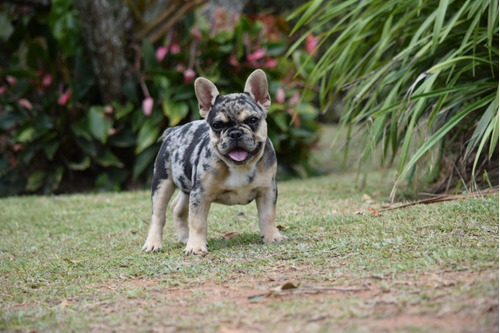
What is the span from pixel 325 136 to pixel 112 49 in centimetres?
647

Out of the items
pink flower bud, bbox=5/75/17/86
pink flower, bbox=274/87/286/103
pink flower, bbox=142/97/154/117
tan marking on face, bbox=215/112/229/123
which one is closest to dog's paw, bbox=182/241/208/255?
tan marking on face, bbox=215/112/229/123

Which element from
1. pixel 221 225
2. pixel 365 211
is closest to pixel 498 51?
pixel 365 211

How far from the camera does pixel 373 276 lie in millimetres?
3721

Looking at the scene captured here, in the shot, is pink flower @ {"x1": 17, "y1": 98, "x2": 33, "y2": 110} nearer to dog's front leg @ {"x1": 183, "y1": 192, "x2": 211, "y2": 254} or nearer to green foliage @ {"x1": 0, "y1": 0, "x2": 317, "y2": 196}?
green foliage @ {"x1": 0, "y1": 0, "x2": 317, "y2": 196}

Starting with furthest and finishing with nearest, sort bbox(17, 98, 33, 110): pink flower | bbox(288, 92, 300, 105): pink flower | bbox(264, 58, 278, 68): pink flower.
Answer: bbox(288, 92, 300, 105): pink flower, bbox(264, 58, 278, 68): pink flower, bbox(17, 98, 33, 110): pink flower

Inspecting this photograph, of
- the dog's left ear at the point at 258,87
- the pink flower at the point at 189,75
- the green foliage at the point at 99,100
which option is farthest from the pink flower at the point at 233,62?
the dog's left ear at the point at 258,87

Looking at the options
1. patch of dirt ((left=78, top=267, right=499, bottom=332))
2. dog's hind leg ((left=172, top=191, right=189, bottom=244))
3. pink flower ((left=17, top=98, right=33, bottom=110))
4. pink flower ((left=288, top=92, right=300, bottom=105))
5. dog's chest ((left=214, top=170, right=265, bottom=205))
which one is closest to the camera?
patch of dirt ((left=78, top=267, right=499, bottom=332))

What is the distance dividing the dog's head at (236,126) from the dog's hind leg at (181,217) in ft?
2.89

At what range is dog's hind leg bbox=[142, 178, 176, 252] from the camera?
5.26 m

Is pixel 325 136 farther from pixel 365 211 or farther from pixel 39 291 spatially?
pixel 39 291

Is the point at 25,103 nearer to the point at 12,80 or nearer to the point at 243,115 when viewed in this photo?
the point at 12,80

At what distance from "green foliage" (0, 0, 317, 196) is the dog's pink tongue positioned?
5062 mm

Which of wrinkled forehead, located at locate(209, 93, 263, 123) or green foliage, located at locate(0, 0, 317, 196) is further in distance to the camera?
green foliage, located at locate(0, 0, 317, 196)

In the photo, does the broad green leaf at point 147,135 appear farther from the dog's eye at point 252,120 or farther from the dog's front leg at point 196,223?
the dog's eye at point 252,120
